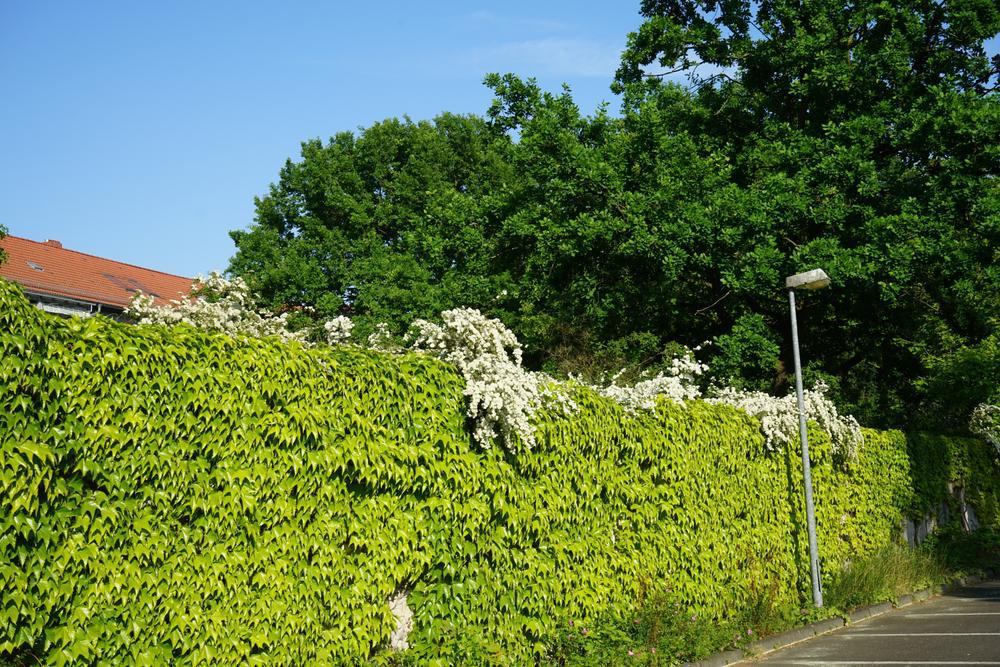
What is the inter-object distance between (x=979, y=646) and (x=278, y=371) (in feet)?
29.8

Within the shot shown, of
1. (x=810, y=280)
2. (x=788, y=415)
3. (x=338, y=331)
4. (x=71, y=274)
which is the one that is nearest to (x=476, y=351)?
(x=338, y=331)

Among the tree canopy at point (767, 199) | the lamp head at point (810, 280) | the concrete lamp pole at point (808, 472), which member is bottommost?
the concrete lamp pole at point (808, 472)

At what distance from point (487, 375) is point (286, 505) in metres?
2.41

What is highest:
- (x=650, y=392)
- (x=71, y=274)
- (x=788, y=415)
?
(x=71, y=274)

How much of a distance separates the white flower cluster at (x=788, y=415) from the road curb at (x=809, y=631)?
257 centimetres

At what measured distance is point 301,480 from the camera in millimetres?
6402

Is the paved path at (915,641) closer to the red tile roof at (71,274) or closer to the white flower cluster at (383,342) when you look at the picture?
the white flower cluster at (383,342)

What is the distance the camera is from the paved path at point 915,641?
9.97 m

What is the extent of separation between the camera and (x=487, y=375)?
805 cm

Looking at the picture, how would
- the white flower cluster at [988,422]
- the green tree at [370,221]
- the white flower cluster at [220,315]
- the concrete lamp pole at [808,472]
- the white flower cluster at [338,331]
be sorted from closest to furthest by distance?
the white flower cluster at [338,331], the white flower cluster at [220,315], the concrete lamp pole at [808,472], the white flower cluster at [988,422], the green tree at [370,221]

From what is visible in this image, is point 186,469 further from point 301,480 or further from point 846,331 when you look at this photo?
point 846,331

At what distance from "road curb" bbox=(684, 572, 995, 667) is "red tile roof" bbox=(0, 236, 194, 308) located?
83.2ft

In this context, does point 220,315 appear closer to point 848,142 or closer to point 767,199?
point 767,199

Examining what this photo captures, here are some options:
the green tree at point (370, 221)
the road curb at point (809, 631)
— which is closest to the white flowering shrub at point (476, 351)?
the road curb at point (809, 631)
